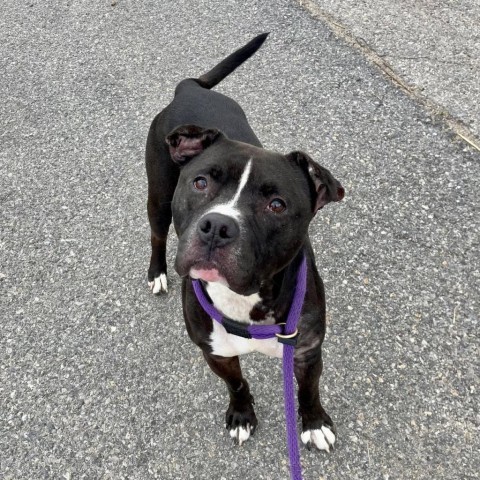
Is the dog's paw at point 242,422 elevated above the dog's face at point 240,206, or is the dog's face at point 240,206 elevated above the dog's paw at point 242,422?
the dog's face at point 240,206

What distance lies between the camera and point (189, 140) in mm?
2637

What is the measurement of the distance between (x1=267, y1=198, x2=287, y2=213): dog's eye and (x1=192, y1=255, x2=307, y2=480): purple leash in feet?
1.29

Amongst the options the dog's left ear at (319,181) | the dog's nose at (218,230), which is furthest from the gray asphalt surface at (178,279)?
the dog's nose at (218,230)

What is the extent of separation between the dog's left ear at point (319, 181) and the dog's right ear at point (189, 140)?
0.38 m

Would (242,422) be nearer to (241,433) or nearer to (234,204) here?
(241,433)

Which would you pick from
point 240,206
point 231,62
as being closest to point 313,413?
point 240,206

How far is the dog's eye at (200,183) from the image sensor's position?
2.42 m

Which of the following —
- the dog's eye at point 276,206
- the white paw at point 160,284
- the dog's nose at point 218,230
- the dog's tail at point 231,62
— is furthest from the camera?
the white paw at point 160,284

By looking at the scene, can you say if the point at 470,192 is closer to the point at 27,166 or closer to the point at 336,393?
the point at 336,393

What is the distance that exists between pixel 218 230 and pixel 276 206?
324 mm

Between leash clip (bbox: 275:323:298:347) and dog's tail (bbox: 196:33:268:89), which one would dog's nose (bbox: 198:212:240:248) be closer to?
leash clip (bbox: 275:323:298:347)

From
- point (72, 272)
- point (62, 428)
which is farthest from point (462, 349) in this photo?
point (72, 272)

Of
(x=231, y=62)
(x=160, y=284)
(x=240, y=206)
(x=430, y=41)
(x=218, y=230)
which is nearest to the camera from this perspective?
(x=218, y=230)

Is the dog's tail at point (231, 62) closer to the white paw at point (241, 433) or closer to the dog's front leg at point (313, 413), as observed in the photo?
the dog's front leg at point (313, 413)
